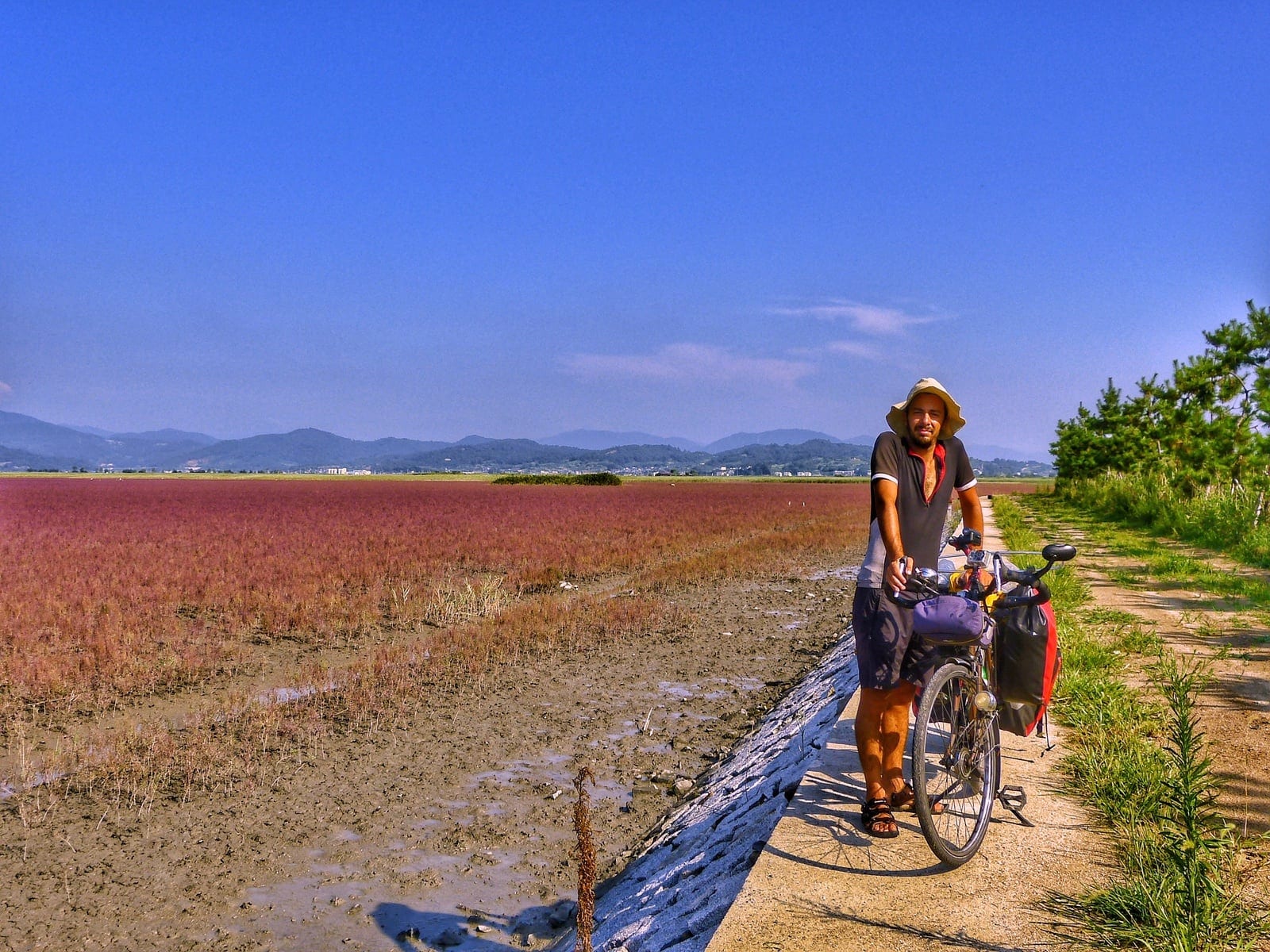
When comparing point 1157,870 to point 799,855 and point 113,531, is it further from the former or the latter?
point 113,531

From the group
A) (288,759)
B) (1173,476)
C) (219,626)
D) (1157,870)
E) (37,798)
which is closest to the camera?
(1157,870)

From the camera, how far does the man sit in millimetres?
3635

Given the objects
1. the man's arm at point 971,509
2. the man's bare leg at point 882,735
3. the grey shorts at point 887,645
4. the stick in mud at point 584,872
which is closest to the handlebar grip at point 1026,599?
the man's arm at point 971,509

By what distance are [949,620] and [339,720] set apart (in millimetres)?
6055

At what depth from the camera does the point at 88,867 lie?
490 cm

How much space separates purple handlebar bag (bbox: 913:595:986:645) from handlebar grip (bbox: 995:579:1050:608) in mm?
388

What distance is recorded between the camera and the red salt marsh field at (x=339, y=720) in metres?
4.75

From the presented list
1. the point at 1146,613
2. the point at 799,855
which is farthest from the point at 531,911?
the point at 1146,613

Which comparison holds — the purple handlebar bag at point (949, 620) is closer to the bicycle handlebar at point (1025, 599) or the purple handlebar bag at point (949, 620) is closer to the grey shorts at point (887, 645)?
the grey shorts at point (887, 645)

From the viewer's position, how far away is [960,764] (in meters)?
3.62

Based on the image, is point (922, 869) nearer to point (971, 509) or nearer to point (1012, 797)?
point (1012, 797)

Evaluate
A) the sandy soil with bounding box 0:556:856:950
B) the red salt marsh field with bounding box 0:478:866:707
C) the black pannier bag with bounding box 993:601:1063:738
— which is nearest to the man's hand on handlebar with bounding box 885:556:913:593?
the black pannier bag with bounding box 993:601:1063:738

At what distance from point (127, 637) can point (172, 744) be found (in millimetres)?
4269

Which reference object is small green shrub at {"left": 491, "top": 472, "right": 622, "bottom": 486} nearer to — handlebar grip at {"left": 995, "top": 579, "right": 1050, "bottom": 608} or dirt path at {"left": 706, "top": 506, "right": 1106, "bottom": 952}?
dirt path at {"left": 706, "top": 506, "right": 1106, "bottom": 952}
